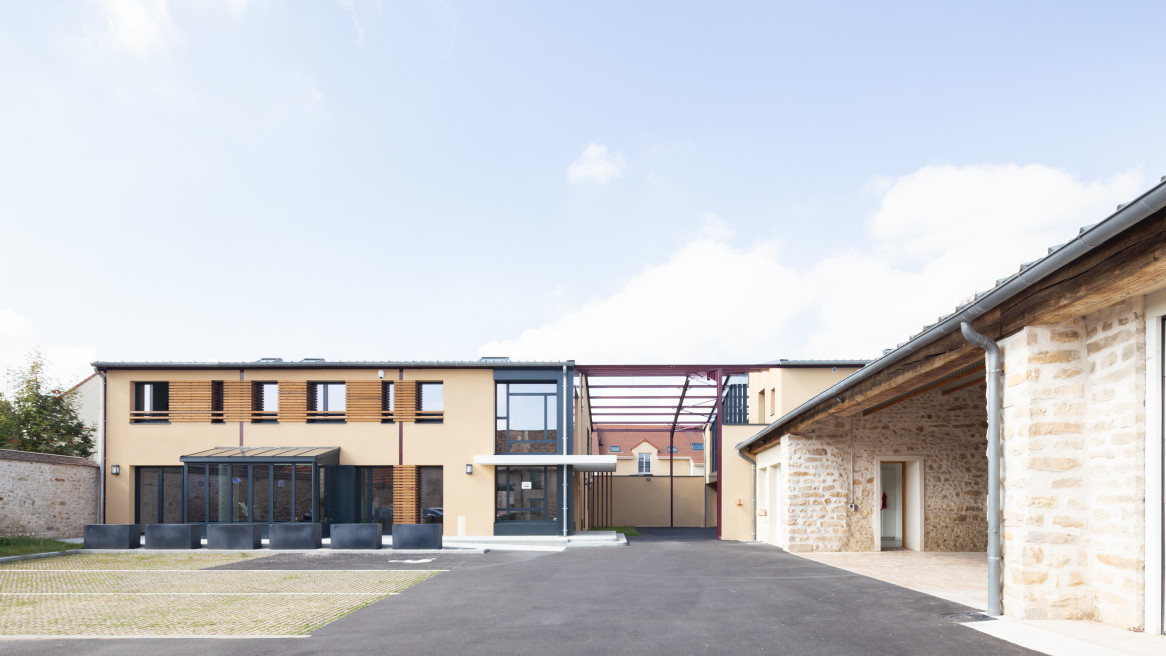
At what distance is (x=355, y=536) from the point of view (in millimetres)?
15484

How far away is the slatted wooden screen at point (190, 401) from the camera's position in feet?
64.5

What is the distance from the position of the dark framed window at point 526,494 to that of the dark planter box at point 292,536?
4874 mm

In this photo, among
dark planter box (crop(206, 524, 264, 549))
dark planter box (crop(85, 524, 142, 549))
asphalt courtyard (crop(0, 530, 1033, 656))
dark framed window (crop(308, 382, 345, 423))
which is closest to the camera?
asphalt courtyard (crop(0, 530, 1033, 656))

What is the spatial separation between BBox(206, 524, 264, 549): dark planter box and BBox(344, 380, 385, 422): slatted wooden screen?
432 cm

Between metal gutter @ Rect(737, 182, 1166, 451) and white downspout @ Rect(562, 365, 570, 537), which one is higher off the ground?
metal gutter @ Rect(737, 182, 1166, 451)

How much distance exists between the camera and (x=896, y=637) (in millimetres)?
6055

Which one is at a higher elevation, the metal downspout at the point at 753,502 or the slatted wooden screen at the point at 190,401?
the slatted wooden screen at the point at 190,401

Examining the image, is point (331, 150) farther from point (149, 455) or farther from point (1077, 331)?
point (1077, 331)

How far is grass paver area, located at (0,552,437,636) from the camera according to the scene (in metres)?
7.07

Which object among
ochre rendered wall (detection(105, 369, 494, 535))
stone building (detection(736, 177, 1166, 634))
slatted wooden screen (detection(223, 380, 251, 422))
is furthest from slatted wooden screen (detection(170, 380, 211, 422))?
stone building (detection(736, 177, 1166, 634))

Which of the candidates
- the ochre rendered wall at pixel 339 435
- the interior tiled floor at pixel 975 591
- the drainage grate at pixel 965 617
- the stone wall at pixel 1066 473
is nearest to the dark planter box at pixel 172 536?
the ochre rendered wall at pixel 339 435

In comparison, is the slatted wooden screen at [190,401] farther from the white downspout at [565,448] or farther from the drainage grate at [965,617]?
the drainage grate at [965,617]

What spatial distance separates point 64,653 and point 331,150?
1252cm

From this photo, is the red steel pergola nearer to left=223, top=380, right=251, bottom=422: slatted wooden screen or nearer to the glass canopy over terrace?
the glass canopy over terrace
